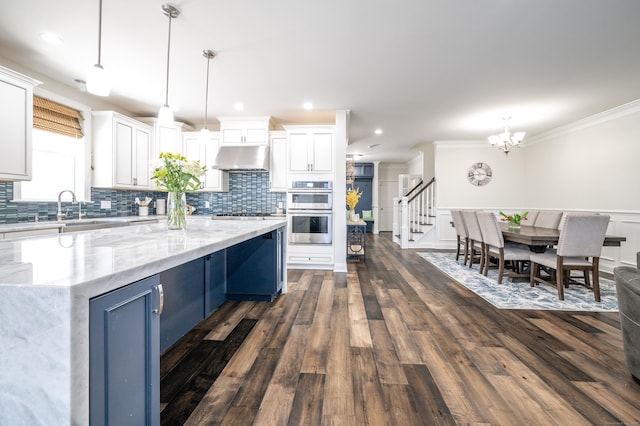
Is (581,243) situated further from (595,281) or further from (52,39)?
(52,39)

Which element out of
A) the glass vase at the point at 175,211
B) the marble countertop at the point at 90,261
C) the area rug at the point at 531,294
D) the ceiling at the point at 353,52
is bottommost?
the area rug at the point at 531,294

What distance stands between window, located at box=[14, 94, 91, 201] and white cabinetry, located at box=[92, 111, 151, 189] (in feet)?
0.40

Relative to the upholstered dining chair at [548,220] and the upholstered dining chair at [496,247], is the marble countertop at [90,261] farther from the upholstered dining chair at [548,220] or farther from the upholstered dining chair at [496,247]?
the upholstered dining chair at [548,220]

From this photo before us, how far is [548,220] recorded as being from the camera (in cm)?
435

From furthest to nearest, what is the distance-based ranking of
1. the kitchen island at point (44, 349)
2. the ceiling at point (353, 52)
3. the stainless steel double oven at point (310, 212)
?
the stainless steel double oven at point (310, 212) < the ceiling at point (353, 52) < the kitchen island at point (44, 349)

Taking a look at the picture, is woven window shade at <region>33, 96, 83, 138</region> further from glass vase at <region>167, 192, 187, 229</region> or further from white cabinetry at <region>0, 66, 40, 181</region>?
glass vase at <region>167, 192, 187, 229</region>

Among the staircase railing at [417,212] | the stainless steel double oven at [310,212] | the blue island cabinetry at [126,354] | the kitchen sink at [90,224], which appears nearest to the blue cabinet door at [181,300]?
the blue island cabinetry at [126,354]

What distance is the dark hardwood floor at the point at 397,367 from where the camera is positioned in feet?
4.57

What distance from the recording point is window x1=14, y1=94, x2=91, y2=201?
10.5 ft

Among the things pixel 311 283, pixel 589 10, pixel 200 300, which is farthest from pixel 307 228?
pixel 589 10

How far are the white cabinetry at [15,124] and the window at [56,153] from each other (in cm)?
50

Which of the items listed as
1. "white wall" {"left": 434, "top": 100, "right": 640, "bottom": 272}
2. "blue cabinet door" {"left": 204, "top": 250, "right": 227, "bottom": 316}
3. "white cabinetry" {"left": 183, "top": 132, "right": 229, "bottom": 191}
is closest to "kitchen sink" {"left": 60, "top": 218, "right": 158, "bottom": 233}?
"white cabinetry" {"left": 183, "top": 132, "right": 229, "bottom": 191}

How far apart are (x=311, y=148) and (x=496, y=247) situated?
3.10 metres

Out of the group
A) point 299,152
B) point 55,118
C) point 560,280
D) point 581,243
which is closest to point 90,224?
point 55,118
